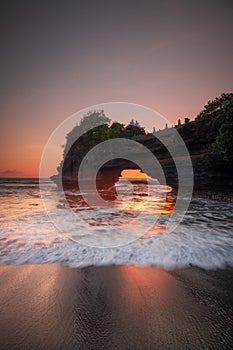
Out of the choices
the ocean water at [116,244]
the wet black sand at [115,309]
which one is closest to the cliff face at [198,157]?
the ocean water at [116,244]

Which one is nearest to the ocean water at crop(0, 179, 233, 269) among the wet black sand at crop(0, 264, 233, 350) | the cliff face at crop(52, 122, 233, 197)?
the wet black sand at crop(0, 264, 233, 350)

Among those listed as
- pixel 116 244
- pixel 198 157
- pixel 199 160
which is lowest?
pixel 116 244

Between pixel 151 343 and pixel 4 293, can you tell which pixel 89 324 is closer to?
pixel 151 343

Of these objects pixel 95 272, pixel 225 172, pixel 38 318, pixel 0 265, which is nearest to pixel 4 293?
pixel 38 318

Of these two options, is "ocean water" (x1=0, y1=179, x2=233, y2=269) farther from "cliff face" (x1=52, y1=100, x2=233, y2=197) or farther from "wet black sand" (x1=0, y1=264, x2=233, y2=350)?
"cliff face" (x1=52, y1=100, x2=233, y2=197)

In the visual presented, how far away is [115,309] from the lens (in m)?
1.79

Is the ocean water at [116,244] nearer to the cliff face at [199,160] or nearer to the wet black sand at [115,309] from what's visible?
the wet black sand at [115,309]

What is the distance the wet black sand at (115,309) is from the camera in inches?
55.7

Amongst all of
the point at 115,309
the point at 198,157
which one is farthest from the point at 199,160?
the point at 115,309

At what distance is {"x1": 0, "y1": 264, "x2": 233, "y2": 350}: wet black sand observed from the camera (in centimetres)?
142

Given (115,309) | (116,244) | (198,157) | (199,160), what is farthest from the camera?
(198,157)

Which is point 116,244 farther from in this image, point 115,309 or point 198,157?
point 198,157

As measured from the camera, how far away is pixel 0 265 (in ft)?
9.12

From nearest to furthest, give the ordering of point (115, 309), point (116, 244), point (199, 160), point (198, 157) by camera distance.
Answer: point (115, 309), point (116, 244), point (199, 160), point (198, 157)
